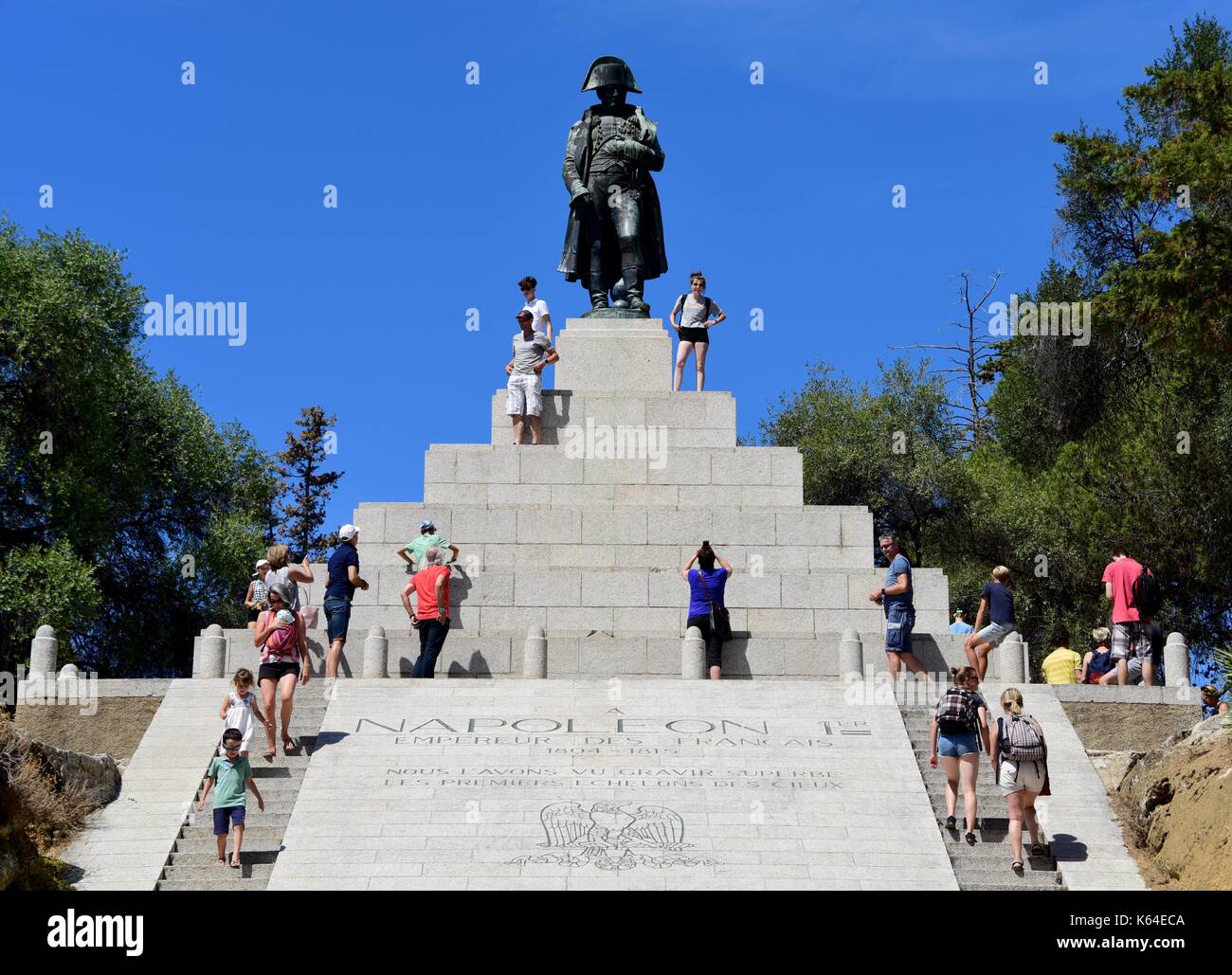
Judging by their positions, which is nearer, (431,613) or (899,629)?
(431,613)

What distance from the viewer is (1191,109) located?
2297cm

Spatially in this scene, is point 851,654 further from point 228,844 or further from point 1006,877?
point 228,844

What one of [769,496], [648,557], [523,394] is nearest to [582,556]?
[648,557]

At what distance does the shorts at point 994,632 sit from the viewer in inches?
858

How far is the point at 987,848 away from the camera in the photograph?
16.4m

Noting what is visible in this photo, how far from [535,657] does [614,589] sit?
351 cm

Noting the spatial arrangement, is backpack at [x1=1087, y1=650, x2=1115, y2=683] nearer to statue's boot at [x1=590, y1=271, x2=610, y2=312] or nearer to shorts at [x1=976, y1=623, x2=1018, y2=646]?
shorts at [x1=976, y1=623, x2=1018, y2=646]

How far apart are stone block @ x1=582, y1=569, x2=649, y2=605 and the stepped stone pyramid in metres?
0.02

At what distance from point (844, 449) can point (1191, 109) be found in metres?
21.4

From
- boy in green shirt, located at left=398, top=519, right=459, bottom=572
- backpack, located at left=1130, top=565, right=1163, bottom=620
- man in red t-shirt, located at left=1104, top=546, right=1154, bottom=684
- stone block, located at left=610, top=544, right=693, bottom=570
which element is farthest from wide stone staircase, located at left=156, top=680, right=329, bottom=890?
backpack, located at left=1130, top=565, right=1163, bottom=620

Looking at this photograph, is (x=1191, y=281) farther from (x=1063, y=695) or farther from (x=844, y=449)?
(x=844, y=449)

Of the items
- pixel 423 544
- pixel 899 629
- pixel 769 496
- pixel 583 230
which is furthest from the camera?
pixel 583 230

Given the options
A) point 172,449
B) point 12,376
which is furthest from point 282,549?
point 172,449
